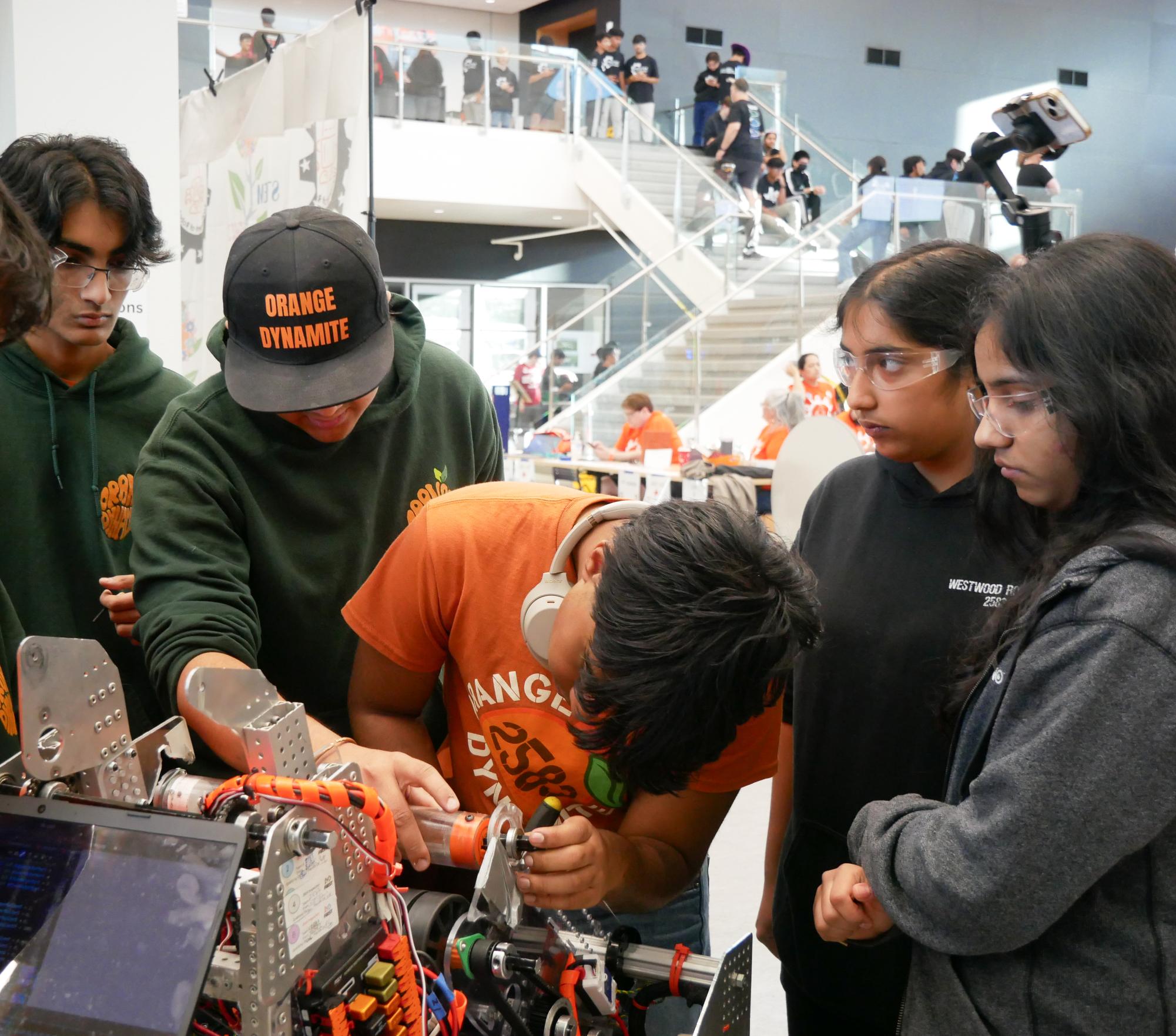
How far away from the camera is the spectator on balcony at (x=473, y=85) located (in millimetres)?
11305

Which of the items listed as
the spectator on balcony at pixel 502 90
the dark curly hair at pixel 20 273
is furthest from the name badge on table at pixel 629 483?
the spectator on balcony at pixel 502 90

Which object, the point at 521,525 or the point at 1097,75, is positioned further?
the point at 1097,75

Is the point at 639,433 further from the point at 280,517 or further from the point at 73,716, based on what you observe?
the point at 73,716

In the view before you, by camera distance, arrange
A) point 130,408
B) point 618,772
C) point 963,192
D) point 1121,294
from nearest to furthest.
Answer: point 1121,294 → point 618,772 → point 130,408 → point 963,192

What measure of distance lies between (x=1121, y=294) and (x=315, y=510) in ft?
3.40

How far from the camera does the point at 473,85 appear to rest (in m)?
11.4

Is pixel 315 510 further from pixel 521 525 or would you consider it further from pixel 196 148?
pixel 196 148

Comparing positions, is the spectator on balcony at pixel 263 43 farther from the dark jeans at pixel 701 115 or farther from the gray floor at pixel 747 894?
the dark jeans at pixel 701 115

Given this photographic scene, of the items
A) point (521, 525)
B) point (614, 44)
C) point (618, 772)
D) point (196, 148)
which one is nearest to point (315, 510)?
point (521, 525)

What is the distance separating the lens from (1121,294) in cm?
107

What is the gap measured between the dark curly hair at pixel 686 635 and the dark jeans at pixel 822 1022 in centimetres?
55

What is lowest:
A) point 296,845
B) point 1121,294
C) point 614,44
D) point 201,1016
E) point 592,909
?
point 592,909

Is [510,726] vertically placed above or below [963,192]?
below

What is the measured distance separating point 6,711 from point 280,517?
444 millimetres
